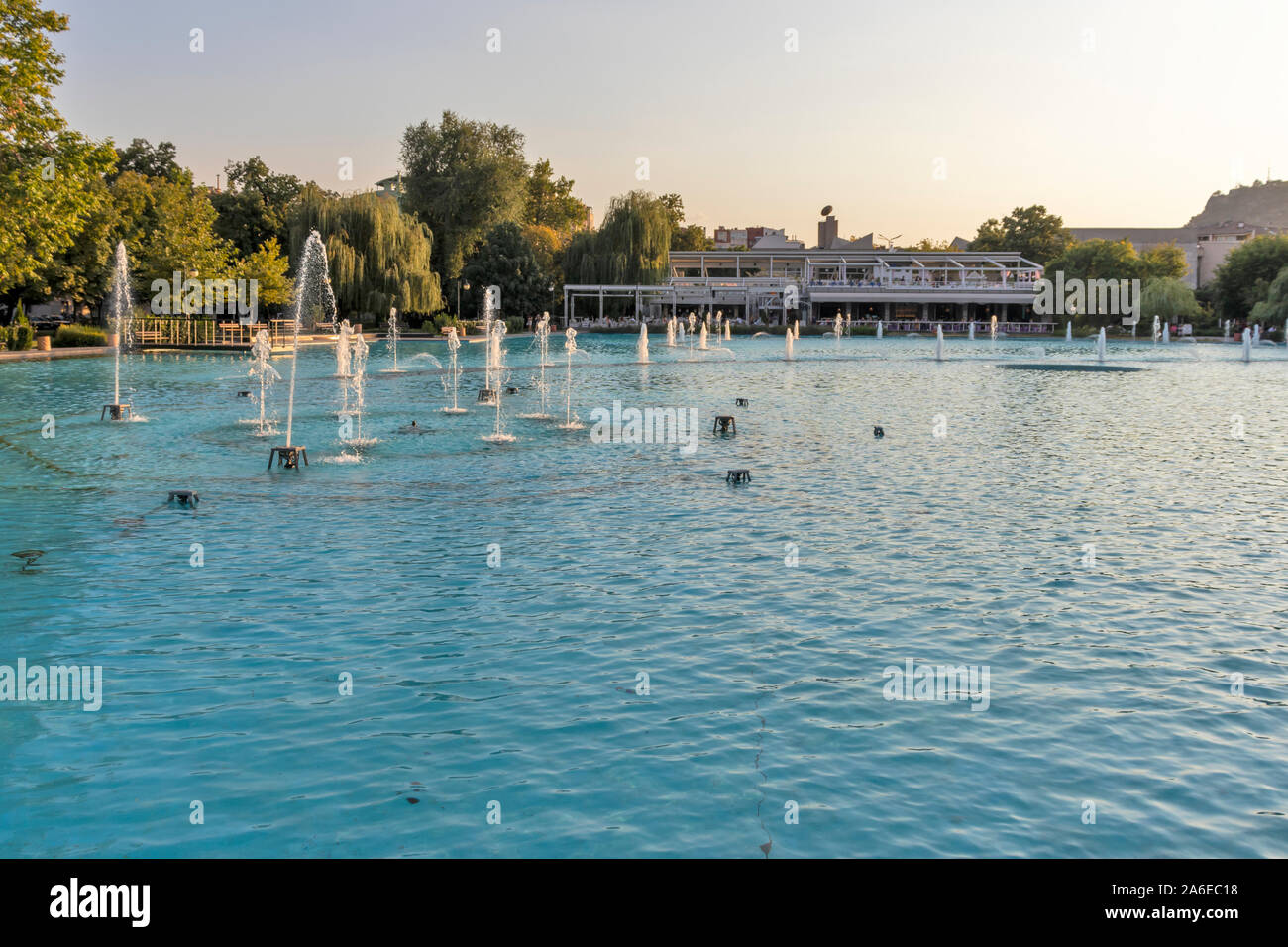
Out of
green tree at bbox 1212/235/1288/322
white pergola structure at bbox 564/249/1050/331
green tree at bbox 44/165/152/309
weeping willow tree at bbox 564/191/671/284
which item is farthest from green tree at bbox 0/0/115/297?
green tree at bbox 1212/235/1288/322

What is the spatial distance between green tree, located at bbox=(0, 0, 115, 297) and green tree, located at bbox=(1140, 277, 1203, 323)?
75.6 m

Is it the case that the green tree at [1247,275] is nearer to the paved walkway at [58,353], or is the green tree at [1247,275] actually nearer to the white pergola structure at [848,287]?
the white pergola structure at [848,287]

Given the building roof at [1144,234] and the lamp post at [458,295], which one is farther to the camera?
the building roof at [1144,234]

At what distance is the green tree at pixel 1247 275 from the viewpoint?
8181 centimetres

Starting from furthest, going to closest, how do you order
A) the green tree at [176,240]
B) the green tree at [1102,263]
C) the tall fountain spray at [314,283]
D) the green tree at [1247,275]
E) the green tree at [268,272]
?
the green tree at [1102,263] → the green tree at [1247,275] → the green tree at [268,272] → the tall fountain spray at [314,283] → the green tree at [176,240]

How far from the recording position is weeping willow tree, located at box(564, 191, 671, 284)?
97125 mm

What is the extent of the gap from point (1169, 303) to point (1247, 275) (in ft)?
22.1

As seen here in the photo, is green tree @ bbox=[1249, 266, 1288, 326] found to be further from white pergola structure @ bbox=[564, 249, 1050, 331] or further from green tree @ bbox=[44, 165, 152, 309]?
green tree @ bbox=[44, 165, 152, 309]

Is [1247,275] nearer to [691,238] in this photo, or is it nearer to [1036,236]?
[1036,236]

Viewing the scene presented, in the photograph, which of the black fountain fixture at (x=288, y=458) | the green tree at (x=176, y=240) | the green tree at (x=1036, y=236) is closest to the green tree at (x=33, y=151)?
the green tree at (x=176, y=240)

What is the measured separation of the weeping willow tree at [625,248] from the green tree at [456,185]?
Result: 12.0m
